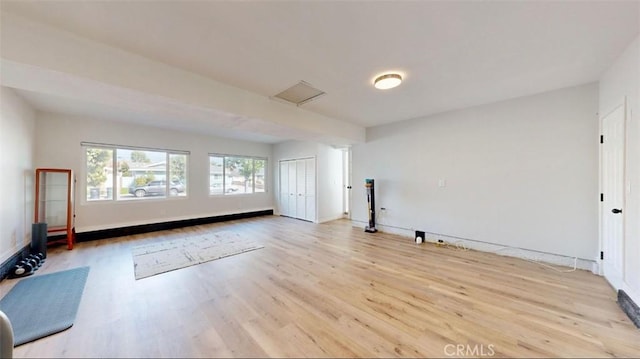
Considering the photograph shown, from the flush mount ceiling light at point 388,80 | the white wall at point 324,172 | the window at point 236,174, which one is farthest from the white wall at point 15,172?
the white wall at point 324,172

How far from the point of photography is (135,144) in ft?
17.5

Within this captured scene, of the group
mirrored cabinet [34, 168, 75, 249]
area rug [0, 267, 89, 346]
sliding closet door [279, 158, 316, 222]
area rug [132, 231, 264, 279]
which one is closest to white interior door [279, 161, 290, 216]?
sliding closet door [279, 158, 316, 222]

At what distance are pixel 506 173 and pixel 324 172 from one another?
423 centimetres

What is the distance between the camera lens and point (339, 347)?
1693 millimetres

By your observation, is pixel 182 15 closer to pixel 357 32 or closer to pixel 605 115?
pixel 357 32

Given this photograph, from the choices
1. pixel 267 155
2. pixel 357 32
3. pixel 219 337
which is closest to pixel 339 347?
pixel 219 337

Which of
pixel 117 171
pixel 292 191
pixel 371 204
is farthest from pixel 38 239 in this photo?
pixel 371 204

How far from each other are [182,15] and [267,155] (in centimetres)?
617

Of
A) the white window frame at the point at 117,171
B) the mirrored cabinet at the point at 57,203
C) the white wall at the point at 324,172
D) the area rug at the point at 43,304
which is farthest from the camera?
the white wall at the point at 324,172

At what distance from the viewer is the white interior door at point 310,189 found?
6.66 metres

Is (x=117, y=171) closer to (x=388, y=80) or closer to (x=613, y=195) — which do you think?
(x=388, y=80)

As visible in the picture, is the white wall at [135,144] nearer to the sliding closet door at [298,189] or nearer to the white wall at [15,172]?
the white wall at [15,172]

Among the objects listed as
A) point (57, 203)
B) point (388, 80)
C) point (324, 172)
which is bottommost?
point (57, 203)

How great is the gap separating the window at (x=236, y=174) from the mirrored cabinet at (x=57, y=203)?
9.21ft
